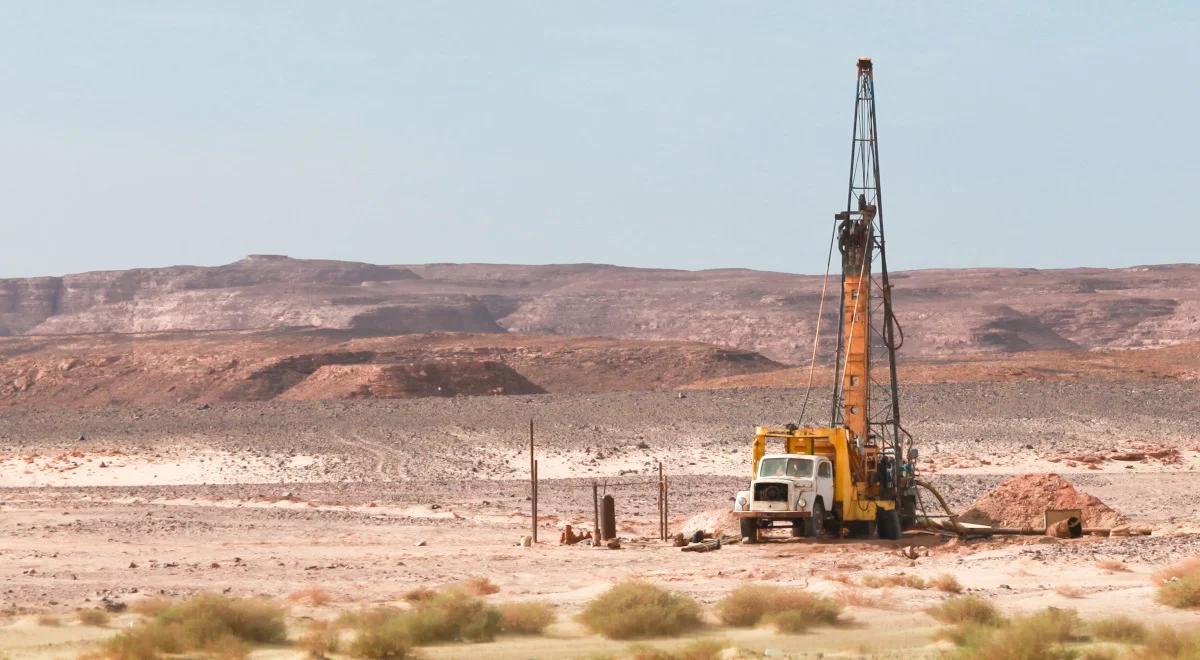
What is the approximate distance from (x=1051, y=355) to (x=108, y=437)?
49.4 metres

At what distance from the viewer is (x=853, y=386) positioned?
2598cm

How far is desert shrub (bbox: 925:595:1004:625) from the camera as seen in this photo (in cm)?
1622

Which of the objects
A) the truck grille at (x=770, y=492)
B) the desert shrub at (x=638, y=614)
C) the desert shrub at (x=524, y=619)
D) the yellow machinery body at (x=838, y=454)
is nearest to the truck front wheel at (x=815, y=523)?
the truck grille at (x=770, y=492)

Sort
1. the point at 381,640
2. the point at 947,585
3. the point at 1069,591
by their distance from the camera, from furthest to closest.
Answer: the point at 947,585, the point at 1069,591, the point at 381,640

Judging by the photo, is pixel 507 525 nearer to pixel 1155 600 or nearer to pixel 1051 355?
pixel 1155 600

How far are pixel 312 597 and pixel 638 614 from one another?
413 centimetres

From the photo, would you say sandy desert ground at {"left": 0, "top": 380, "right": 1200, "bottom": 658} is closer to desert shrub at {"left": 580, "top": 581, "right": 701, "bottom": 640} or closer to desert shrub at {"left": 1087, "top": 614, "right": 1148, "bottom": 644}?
desert shrub at {"left": 580, "top": 581, "right": 701, "bottom": 640}

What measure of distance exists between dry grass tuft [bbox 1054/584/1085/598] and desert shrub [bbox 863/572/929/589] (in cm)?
139

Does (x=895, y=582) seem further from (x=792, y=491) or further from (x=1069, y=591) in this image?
(x=792, y=491)

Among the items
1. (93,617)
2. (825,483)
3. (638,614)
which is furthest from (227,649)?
(825,483)

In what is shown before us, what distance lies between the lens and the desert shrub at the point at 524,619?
16656 mm

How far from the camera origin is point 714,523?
1078 inches

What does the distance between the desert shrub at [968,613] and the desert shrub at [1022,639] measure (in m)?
0.52

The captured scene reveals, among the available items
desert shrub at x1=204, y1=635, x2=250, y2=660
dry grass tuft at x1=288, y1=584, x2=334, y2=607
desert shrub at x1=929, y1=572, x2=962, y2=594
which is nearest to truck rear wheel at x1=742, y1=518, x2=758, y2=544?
desert shrub at x1=929, y1=572, x2=962, y2=594
